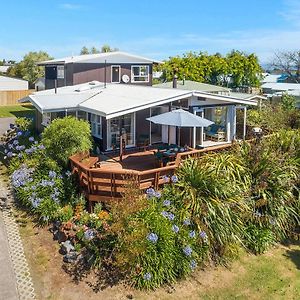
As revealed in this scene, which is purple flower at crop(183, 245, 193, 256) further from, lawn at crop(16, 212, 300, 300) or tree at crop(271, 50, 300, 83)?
tree at crop(271, 50, 300, 83)

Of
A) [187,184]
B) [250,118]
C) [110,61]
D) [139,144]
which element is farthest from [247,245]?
[110,61]

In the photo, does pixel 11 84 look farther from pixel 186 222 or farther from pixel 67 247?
pixel 186 222

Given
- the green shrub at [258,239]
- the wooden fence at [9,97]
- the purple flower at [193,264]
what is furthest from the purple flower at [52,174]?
the wooden fence at [9,97]

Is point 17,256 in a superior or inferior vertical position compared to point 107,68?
inferior

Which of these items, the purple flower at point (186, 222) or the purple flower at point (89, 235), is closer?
the purple flower at point (89, 235)

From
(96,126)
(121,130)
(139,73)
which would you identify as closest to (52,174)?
(121,130)

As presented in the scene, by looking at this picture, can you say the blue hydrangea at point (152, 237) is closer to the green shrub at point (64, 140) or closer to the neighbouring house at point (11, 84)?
the green shrub at point (64, 140)

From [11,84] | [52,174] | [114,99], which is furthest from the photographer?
[11,84]
